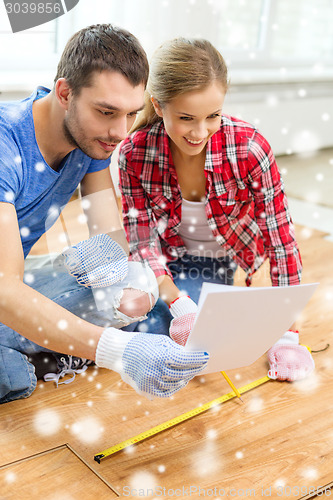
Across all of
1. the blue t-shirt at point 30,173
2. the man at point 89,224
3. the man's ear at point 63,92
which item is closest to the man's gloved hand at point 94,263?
the man at point 89,224

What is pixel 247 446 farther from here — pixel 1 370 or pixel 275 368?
pixel 1 370

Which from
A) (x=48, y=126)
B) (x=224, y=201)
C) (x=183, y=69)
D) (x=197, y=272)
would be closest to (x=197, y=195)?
(x=224, y=201)

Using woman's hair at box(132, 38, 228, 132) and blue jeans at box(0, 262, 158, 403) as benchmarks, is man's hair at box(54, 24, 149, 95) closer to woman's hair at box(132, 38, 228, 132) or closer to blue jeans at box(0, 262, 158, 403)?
woman's hair at box(132, 38, 228, 132)

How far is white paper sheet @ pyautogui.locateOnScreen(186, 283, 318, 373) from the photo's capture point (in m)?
0.93

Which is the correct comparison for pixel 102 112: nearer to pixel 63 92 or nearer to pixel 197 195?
pixel 63 92

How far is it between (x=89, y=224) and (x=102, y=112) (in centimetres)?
39

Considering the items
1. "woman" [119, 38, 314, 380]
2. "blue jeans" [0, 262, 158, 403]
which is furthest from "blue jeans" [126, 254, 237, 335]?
"blue jeans" [0, 262, 158, 403]

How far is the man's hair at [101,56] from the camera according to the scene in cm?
114

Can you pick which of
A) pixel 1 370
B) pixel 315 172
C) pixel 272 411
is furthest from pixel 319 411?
pixel 315 172

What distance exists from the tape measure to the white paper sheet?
0.69 ft

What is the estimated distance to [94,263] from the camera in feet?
4.46

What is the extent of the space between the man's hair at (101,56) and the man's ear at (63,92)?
12 mm

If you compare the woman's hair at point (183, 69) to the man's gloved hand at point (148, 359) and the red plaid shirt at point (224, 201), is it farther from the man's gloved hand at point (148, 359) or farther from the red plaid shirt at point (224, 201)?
the man's gloved hand at point (148, 359)

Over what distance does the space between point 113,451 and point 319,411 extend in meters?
0.49
